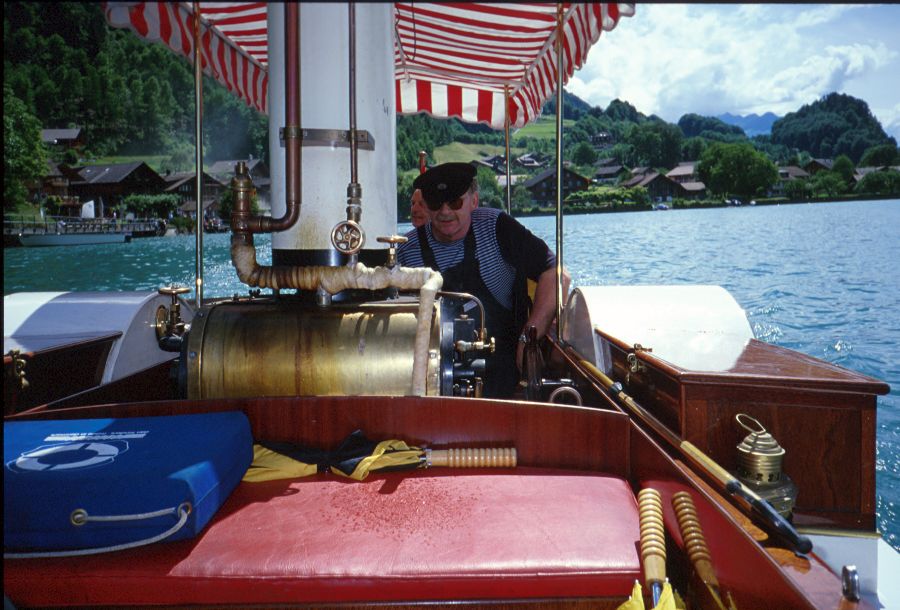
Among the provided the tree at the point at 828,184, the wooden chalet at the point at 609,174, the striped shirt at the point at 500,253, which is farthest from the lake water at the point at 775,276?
the wooden chalet at the point at 609,174

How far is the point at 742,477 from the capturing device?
4.80 ft

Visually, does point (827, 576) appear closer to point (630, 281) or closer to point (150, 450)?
point (150, 450)

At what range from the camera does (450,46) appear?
4250mm

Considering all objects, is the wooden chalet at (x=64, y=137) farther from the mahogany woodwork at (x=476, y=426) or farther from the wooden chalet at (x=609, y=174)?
the mahogany woodwork at (x=476, y=426)

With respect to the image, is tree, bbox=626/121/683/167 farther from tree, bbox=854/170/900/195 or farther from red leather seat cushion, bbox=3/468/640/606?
red leather seat cushion, bbox=3/468/640/606

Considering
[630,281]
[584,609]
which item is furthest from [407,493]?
[630,281]

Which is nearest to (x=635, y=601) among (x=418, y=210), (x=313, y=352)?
(x=313, y=352)

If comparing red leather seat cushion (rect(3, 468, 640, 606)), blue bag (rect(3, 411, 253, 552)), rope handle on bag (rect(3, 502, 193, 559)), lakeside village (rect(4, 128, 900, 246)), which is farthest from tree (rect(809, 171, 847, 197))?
rope handle on bag (rect(3, 502, 193, 559))

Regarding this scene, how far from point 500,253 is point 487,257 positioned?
0.08 m

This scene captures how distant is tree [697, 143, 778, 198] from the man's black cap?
59207 mm

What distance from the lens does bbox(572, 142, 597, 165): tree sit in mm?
60344

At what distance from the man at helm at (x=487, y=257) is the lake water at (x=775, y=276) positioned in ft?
9.20

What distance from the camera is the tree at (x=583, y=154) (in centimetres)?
6034

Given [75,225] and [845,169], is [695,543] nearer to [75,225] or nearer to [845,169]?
[75,225]
